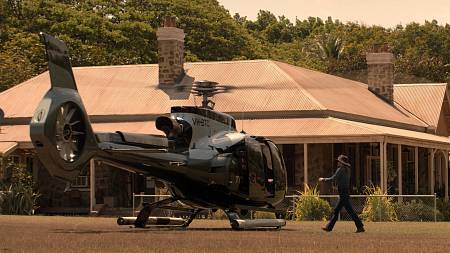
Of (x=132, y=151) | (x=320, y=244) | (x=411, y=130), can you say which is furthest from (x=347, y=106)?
(x=320, y=244)

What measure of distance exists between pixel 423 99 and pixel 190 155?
28124mm

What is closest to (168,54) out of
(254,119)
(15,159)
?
(254,119)

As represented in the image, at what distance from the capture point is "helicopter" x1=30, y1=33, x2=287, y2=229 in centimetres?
2147

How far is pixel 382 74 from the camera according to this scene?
50.3 m

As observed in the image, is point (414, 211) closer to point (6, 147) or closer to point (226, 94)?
point (226, 94)

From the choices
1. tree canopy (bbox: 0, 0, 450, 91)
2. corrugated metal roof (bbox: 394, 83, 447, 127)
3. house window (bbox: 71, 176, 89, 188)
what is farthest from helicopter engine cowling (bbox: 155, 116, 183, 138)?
tree canopy (bbox: 0, 0, 450, 91)

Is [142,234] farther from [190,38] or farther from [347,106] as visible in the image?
[190,38]

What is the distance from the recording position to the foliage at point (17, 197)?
1508 inches

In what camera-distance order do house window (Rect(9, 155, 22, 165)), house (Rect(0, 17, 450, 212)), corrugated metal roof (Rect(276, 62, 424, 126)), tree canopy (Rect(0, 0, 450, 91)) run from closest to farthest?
house (Rect(0, 17, 450, 212))
house window (Rect(9, 155, 22, 165))
corrugated metal roof (Rect(276, 62, 424, 126))
tree canopy (Rect(0, 0, 450, 91))

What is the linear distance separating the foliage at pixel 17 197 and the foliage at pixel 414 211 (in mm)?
12138

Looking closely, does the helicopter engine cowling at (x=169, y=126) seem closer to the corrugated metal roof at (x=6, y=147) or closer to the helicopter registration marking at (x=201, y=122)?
the helicopter registration marking at (x=201, y=122)

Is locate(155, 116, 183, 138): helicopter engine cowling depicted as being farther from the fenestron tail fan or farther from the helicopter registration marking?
the fenestron tail fan

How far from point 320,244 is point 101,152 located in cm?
526

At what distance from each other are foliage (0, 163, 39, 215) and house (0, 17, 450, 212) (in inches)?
35.9
